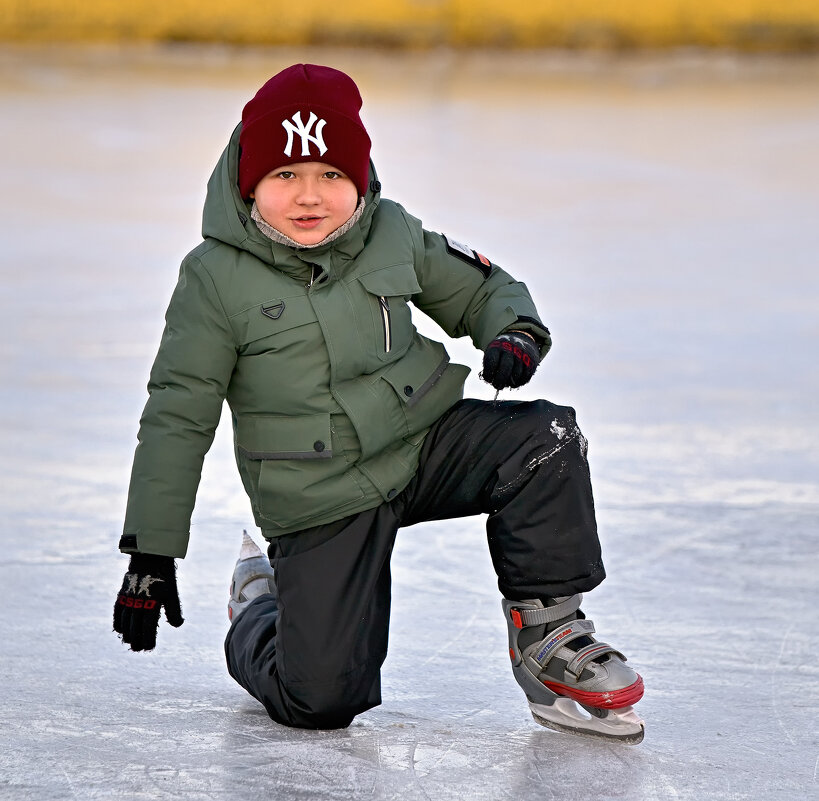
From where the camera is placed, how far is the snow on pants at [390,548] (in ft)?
7.79

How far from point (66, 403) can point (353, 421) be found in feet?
6.24

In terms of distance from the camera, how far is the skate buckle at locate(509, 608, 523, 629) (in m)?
2.41

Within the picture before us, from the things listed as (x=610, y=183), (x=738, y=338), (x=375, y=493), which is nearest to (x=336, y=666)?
(x=375, y=493)

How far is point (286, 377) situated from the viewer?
2412 millimetres

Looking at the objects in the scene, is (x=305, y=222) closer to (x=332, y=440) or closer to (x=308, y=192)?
(x=308, y=192)

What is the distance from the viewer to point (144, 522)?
229cm

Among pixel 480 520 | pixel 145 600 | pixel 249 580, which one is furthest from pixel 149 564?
pixel 480 520

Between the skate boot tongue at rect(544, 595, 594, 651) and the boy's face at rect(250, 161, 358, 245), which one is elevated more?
the boy's face at rect(250, 161, 358, 245)

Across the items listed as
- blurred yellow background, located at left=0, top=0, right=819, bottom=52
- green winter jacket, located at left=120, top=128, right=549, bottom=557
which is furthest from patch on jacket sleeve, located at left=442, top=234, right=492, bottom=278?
blurred yellow background, located at left=0, top=0, right=819, bottom=52

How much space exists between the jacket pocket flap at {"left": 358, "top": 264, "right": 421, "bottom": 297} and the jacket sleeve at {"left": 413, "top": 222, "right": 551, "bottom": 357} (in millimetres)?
71

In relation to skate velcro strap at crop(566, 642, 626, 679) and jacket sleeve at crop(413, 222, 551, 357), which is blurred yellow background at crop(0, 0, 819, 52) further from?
skate velcro strap at crop(566, 642, 626, 679)

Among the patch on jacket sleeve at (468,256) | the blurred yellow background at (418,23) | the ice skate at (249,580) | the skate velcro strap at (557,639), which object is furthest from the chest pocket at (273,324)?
the blurred yellow background at (418,23)

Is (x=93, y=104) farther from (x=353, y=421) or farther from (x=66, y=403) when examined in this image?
(x=353, y=421)

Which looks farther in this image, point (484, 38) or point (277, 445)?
point (484, 38)
